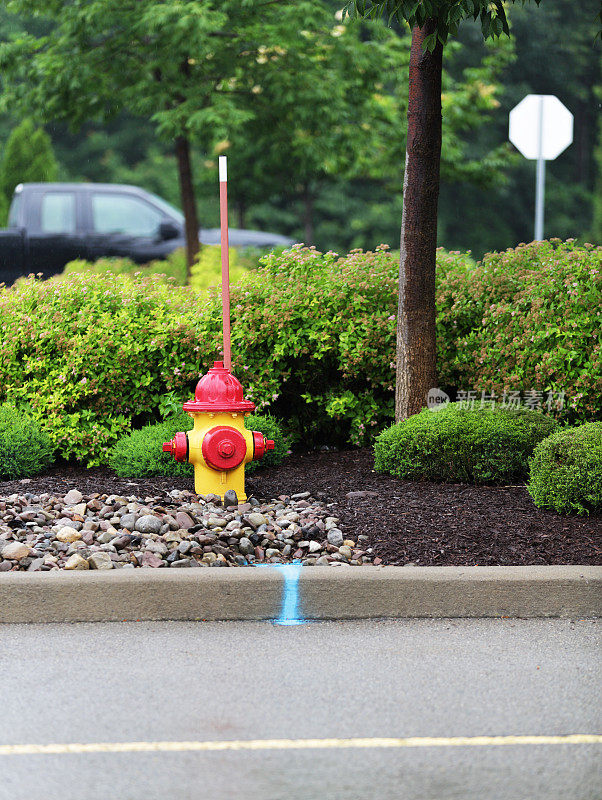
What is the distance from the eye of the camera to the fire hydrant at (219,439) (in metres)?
5.80

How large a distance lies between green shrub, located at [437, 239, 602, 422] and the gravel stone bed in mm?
1969

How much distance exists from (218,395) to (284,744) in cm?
274

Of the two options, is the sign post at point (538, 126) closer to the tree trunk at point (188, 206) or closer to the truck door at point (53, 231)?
the tree trunk at point (188, 206)

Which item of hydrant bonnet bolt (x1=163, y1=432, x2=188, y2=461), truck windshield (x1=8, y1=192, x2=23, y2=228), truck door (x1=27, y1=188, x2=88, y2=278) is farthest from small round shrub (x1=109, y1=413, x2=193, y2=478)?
truck windshield (x1=8, y1=192, x2=23, y2=228)

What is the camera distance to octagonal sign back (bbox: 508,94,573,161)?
11.8m

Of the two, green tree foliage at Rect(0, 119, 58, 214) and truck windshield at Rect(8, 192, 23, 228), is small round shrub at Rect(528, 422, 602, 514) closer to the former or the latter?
truck windshield at Rect(8, 192, 23, 228)

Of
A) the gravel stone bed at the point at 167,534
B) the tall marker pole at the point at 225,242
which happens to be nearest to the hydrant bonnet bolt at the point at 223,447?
the gravel stone bed at the point at 167,534

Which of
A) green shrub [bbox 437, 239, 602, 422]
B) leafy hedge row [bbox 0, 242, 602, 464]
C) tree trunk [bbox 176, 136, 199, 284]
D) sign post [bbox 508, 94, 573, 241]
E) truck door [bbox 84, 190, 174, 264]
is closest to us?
green shrub [bbox 437, 239, 602, 422]

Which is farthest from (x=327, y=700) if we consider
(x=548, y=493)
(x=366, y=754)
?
(x=548, y=493)

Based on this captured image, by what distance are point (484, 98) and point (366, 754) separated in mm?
16887

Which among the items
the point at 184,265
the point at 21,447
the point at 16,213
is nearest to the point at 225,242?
the point at 21,447

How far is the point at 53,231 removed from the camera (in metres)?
16.7

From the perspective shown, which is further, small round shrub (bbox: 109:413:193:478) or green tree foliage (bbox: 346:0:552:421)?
green tree foliage (bbox: 346:0:552:421)

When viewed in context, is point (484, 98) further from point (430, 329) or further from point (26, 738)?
point (26, 738)
